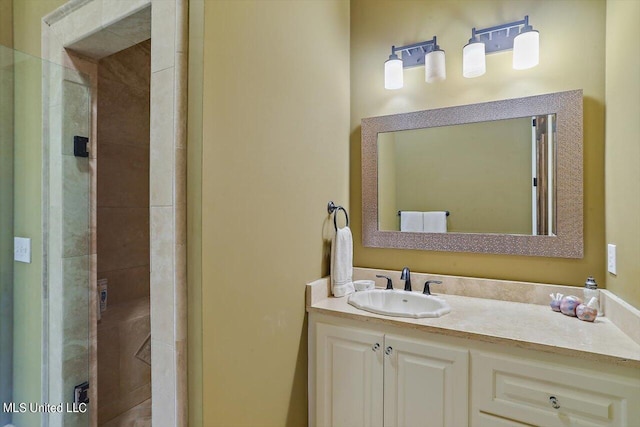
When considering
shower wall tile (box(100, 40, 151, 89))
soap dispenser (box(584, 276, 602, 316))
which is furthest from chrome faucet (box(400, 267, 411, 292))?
shower wall tile (box(100, 40, 151, 89))

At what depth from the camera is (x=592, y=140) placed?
1.62 metres

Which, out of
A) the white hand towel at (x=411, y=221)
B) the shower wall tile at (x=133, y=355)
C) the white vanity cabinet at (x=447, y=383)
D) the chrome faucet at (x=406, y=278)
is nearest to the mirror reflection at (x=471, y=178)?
the white hand towel at (x=411, y=221)

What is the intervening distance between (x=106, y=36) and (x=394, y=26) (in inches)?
62.8

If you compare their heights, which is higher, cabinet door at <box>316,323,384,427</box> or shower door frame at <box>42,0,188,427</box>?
shower door frame at <box>42,0,188,427</box>

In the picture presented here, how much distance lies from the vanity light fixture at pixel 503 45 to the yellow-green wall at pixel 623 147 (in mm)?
312

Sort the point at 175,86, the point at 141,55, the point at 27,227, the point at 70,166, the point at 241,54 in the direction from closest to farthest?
the point at 175,86, the point at 241,54, the point at 70,166, the point at 27,227, the point at 141,55

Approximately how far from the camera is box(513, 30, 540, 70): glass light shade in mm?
1656

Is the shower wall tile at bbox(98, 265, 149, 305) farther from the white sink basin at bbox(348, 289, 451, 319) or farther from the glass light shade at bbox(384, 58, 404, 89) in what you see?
the glass light shade at bbox(384, 58, 404, 89)

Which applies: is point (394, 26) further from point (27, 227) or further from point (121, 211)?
point (27, 227)

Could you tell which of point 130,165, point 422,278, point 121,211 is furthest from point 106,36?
point 422,278

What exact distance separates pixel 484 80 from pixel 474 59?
14 cm

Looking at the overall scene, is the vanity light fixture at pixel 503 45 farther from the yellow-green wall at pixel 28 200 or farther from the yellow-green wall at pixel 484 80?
the yellow-green wall at pixel 28 200

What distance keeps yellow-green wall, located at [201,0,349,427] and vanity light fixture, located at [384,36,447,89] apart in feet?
1.21

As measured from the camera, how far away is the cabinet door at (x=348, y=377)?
1510 mm
